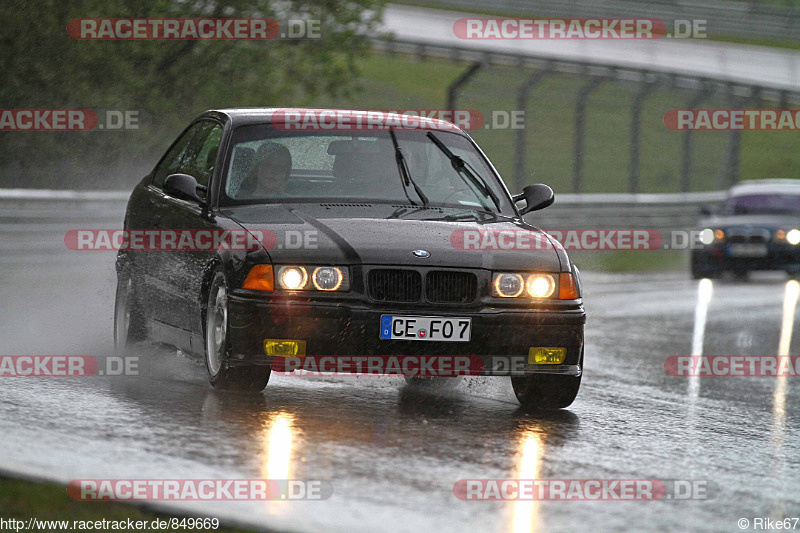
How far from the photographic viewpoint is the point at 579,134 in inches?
922

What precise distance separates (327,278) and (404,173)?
4.75ft

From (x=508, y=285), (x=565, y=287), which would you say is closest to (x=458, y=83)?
(x=565, y=287)

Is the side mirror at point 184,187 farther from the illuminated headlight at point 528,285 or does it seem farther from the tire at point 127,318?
the illuminated headlight at point 528,285

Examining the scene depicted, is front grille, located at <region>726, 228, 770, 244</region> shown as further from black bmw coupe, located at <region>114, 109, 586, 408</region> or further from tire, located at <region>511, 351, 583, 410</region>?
tire, located at <region>511, 351, 583, 410</region>

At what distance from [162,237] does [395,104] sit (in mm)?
26057

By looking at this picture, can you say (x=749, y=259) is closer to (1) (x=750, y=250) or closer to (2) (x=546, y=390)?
(1) (x=750, y=250)

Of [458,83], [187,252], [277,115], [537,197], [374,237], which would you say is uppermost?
[458,83]

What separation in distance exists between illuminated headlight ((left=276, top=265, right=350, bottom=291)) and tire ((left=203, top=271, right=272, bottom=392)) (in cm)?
34

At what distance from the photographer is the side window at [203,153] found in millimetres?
9164

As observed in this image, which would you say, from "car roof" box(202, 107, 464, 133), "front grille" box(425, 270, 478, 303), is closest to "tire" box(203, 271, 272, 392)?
"front grille" box(425, 270, 478, 303)

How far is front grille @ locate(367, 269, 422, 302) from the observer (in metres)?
7.85

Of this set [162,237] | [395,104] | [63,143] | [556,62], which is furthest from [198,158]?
[395,104]

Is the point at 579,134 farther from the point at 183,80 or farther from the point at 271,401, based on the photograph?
the point at 271,401

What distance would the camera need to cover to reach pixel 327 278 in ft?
25.6
